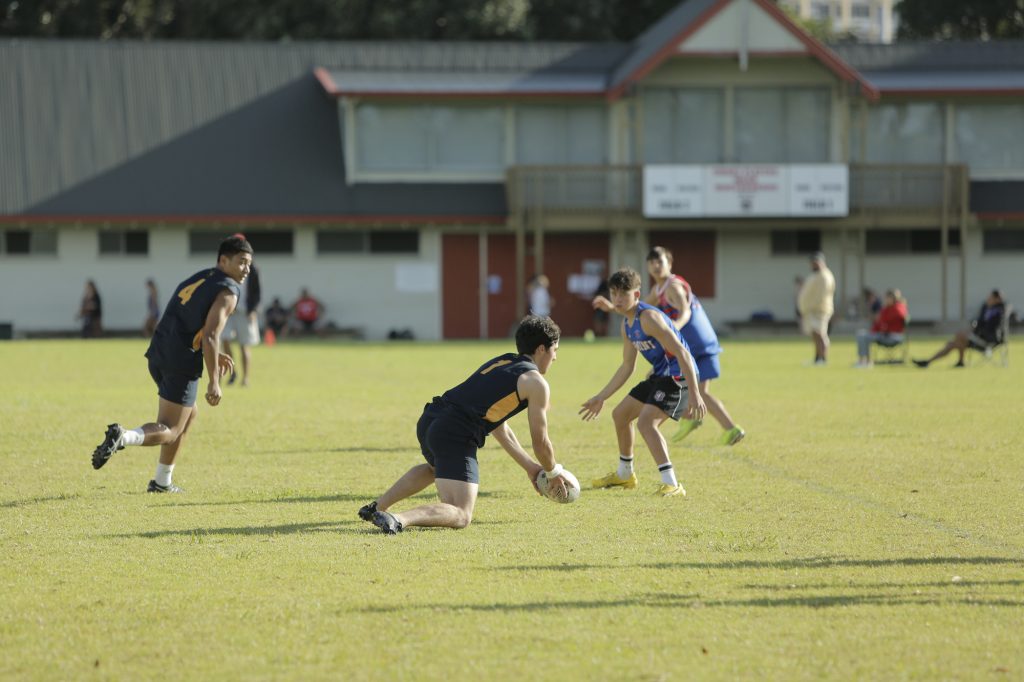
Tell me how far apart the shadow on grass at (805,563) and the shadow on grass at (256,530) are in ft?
5.64

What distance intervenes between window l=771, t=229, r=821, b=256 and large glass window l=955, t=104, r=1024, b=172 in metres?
4.54

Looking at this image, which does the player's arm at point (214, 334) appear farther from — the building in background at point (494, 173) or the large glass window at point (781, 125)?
the large glass window at point (781, 125)

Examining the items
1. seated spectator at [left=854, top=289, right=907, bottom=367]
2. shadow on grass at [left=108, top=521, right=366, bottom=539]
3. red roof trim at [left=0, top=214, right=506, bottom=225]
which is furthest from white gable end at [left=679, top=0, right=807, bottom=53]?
shadow on grass at [left=108, top=521, right=366, bottom=539]

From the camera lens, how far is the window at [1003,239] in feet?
141

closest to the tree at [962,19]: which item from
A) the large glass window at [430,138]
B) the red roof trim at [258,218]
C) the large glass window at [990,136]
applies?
the large glass window at [990,136]

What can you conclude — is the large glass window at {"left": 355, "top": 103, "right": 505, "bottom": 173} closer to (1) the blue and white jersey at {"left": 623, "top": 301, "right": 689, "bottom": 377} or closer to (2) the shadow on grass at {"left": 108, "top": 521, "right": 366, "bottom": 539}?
(1) the blue and white jersey at {"left": 623, "top": 301, "right": 689, "bottom": 377}

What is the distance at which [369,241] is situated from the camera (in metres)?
41.8

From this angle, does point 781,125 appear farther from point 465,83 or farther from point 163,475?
point 163,475

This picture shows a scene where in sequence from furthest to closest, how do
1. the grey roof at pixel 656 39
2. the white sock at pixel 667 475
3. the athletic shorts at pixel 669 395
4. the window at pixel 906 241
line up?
the window at pixel 906 241 < the grey roof at pixel 656 39 < the athletic shorts at pixel 669 395 < the white sock at pixel 667 475

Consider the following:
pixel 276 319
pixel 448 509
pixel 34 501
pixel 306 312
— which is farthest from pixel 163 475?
pixel 306 312

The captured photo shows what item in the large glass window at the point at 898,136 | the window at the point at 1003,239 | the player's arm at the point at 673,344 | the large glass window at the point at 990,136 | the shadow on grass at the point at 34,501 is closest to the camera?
the shadow on grass at the point at 34,501

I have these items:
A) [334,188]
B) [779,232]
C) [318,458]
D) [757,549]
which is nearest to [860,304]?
[779,232]

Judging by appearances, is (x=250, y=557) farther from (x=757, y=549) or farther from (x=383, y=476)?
(x=383, y=476)

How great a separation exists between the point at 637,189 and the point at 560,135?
287 centimetres
